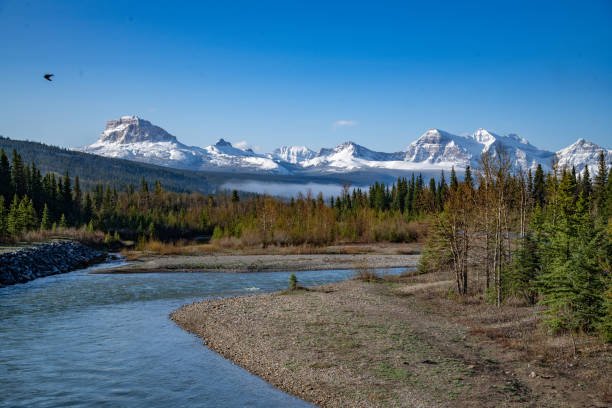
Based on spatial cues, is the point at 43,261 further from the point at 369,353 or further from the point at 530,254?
the point at 530,254

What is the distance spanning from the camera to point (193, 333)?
2783 centimetres

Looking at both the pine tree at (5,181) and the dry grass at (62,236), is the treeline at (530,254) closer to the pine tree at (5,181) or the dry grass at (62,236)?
the dry grass at (62,236)

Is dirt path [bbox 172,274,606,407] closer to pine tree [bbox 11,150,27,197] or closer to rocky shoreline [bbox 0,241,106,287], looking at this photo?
rocky shoreline [bbox 0,241,106,287]

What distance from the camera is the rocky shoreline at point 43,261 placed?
46.9 m

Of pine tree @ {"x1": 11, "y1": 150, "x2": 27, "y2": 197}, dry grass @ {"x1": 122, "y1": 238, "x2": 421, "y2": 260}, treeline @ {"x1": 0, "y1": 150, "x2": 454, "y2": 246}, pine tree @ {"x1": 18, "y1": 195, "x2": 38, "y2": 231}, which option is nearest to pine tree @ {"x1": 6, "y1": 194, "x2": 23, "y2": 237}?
treeline @ {"x1": 0, "y1": 150, "x2": 454, "y2": 246}

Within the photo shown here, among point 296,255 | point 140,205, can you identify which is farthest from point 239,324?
point 140,205

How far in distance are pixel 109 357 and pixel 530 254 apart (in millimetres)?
22080

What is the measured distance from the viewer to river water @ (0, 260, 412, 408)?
59.7 feet

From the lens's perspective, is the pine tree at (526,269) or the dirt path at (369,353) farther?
the pine tree at (526,269)

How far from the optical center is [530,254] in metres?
28.8

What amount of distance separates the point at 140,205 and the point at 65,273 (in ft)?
350

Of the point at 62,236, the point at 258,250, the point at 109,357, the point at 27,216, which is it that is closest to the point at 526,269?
the point at 109,357

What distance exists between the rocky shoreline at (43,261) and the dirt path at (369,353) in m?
21.8

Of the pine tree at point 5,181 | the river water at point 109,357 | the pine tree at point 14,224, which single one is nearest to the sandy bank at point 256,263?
the pine tree at point 14,224
